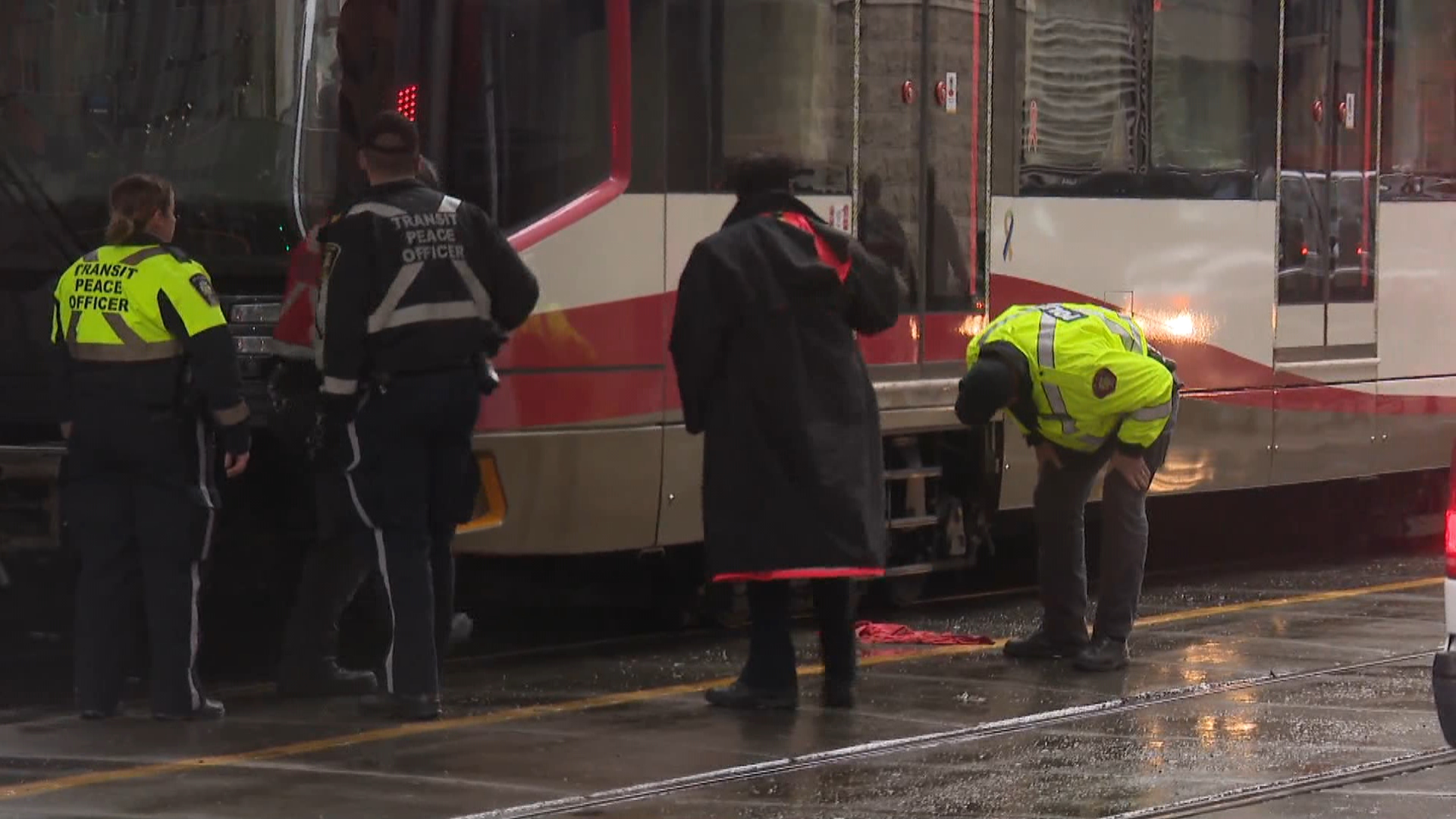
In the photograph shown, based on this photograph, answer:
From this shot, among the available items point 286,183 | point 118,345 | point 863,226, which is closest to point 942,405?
point 863,226

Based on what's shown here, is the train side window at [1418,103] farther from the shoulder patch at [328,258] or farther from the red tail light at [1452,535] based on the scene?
the shoulder patch at [328,258]

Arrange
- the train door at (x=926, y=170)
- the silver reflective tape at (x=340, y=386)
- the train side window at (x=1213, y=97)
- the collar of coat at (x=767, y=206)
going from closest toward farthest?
the silver reflective tape at (x=340, y=386) < the collar of coat at (x=767, y=206) < the train door at (x=926, y=170) < the train side window at (x=1213, y=97)

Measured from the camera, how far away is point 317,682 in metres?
8.31

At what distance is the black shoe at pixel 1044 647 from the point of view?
30.1ft

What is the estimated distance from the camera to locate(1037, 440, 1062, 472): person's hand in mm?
9117

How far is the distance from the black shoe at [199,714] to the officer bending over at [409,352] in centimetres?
49

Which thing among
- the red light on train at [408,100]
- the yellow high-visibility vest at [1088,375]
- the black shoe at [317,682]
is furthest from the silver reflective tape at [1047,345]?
the black shoe at [317,682]

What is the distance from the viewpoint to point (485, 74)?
8.77m

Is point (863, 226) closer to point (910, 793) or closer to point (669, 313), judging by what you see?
point (669, 313)

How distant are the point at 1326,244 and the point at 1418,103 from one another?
105 centimetres

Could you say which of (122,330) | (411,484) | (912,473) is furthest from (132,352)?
(912,473)

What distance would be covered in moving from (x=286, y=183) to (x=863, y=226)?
85.3 inches

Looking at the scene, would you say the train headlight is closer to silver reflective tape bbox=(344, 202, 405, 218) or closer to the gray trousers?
silver reflective tape bbox=(344, 202, 405, 218)

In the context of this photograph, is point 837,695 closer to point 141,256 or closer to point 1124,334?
point 1124,334
